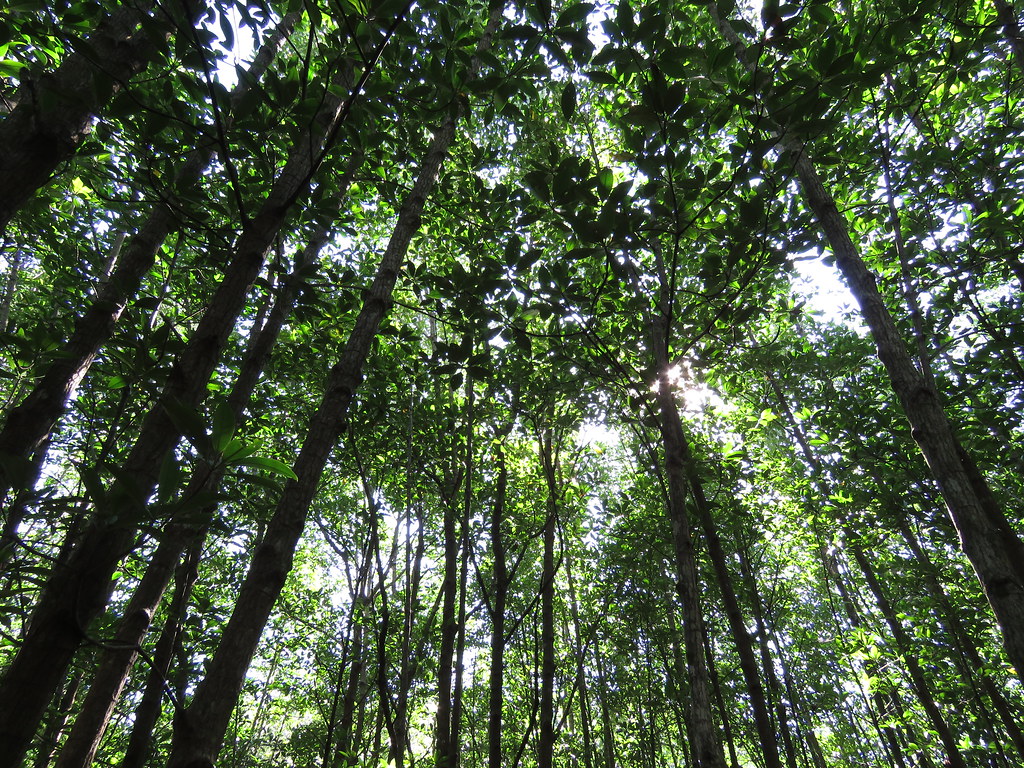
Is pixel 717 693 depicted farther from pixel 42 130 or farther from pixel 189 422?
pixel 42 130

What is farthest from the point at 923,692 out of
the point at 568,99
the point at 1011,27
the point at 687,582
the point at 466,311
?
the point at 568,99

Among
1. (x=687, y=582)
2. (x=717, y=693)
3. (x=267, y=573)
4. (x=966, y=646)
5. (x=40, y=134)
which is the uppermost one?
(x=966, y=646)

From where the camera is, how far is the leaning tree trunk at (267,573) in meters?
1.24

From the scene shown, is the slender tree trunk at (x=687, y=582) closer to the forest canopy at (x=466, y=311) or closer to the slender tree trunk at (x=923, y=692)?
the forest canopy at (x=466, y=311)

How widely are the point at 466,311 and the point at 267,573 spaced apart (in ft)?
4.93

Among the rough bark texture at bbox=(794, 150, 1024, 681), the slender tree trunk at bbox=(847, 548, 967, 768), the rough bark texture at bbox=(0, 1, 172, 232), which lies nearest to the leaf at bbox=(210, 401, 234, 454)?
the rough bark texture at bbox=(0, 1, 172, 232)

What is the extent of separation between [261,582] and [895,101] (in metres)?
5.11

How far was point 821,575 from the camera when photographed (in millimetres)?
13203

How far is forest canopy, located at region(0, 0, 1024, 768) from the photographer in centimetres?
150

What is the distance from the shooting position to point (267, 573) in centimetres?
156

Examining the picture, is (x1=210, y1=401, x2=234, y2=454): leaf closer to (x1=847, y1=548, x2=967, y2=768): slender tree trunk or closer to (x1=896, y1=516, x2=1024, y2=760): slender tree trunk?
(x1=896, y1=516, x2=1024, y2=760): slender tree trunk

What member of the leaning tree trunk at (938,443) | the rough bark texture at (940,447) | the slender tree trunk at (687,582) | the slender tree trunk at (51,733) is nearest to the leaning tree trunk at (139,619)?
the slender tree trunk at (51,733)

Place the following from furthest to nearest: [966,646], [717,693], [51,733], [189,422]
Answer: [966,646] → [717,693] → [51,733] → [189,422]

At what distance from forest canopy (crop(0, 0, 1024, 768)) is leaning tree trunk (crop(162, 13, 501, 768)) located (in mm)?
10
